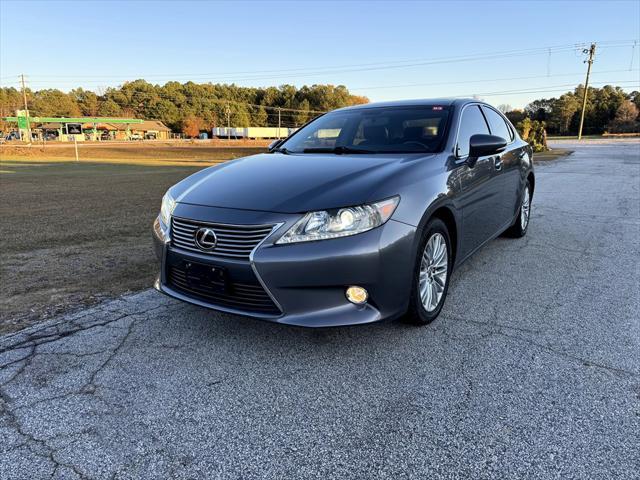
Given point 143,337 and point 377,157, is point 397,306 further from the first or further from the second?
point 143,337

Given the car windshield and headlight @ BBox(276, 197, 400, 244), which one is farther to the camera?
the car windshield

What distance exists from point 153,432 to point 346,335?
1.41 metres

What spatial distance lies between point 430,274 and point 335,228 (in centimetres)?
99

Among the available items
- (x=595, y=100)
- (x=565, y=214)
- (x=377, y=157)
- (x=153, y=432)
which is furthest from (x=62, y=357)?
(x=595, y=100)

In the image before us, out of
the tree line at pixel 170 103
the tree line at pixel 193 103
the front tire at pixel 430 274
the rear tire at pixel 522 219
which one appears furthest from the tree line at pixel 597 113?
the front tire at pixel 430 274

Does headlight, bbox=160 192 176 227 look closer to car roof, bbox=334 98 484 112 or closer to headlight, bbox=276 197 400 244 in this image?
headlight, bbox=276 197 400 244

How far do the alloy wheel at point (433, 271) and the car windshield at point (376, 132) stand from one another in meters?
0.77

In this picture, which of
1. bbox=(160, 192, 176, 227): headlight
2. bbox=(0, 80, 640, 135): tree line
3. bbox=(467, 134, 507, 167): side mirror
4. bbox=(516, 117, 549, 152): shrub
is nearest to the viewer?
bbox=(160, 192, 176, 227): headlight

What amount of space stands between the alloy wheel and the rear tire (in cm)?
259

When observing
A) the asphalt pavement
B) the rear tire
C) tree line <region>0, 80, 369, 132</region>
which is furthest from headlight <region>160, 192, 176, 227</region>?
tree line <region>0, 80, 369, 132</region>

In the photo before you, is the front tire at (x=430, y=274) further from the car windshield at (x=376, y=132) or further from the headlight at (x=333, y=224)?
the car windshield at (x=376, y=132)

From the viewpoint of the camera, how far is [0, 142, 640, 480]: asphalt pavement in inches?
78.0

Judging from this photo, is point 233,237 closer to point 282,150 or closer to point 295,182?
point 295,182

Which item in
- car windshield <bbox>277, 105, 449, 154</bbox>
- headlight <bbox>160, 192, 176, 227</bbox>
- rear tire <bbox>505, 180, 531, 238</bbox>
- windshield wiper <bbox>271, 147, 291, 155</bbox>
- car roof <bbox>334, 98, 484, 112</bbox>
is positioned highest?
car roof <bbox>334, 98, 484, 112</bbox>
